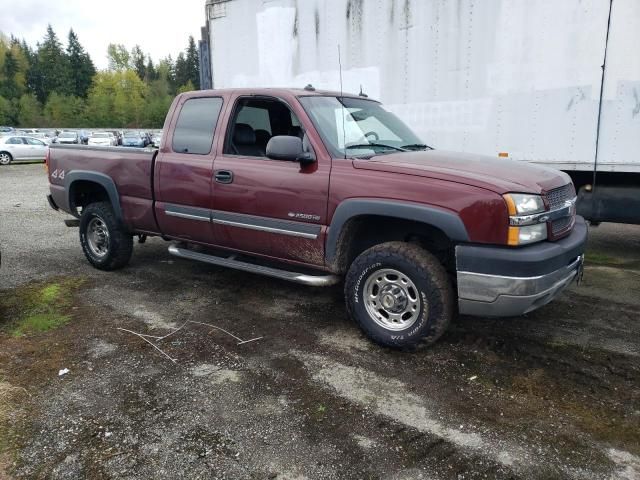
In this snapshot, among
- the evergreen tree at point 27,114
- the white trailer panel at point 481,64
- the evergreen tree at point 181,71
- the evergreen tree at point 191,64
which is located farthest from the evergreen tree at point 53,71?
the white trailer panel at point 481,64

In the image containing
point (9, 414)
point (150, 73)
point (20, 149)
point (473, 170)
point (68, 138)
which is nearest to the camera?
point (9, 414)

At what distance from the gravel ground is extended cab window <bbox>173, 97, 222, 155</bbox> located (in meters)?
1.49

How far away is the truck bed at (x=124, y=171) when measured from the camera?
5277 mm

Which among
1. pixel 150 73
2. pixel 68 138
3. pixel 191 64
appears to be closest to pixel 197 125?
pixel 68 138

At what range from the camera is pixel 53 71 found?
99.1 metres

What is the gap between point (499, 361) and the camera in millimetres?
3730

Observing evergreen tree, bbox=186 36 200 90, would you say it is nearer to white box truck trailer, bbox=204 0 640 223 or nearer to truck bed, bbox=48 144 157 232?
white box truck trailer, bbox=204 0 640 223

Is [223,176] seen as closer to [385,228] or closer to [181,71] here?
[385,228]

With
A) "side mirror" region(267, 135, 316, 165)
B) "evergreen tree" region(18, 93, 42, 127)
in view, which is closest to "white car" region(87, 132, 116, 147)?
"side mirror" region(267, 135, 316, 165)

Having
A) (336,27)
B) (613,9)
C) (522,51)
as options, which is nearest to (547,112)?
(522,51)

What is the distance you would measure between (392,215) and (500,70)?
10.8ft

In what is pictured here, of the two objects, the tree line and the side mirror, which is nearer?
the side mirror

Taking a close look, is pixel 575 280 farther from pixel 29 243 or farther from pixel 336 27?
pixel 29 243

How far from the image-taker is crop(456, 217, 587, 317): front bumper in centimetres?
334
